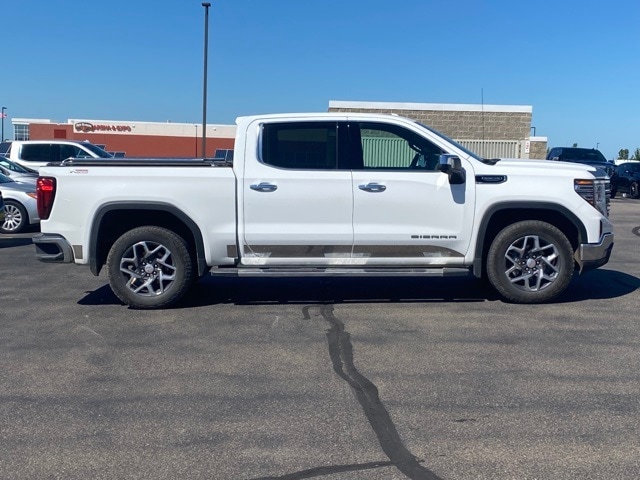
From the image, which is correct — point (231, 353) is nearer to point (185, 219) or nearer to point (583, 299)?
point (185, 219)

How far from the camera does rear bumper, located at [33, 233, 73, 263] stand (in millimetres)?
8141

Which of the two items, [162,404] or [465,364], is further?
[465,364]

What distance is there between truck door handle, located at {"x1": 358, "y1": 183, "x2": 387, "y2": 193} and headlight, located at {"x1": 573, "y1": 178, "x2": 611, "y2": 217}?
2006 millimetres

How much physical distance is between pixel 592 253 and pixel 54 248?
5.65 m

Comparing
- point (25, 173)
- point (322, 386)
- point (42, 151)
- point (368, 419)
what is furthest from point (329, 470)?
point (42, 151)

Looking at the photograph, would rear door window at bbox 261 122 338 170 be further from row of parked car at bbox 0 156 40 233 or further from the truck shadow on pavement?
row of parked car at bbox 0 156 40 233

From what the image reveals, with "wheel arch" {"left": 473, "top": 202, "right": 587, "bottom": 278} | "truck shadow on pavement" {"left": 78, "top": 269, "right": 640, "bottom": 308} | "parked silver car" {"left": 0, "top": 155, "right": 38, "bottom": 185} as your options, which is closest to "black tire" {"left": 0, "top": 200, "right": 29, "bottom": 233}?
"parked silver car" {"left": 0, "top": 155, "right": 38, "bottom": 185}

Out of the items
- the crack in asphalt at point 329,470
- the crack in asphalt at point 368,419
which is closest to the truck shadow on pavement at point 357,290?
the crack in asphalt at point 368,419

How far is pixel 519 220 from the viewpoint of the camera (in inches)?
332

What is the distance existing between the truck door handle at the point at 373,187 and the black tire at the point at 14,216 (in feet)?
33.5

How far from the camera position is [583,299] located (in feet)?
28.8

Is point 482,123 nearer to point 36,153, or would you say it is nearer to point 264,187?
point 36,153

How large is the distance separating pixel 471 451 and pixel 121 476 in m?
2.00

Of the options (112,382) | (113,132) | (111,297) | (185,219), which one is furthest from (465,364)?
(113,132)
